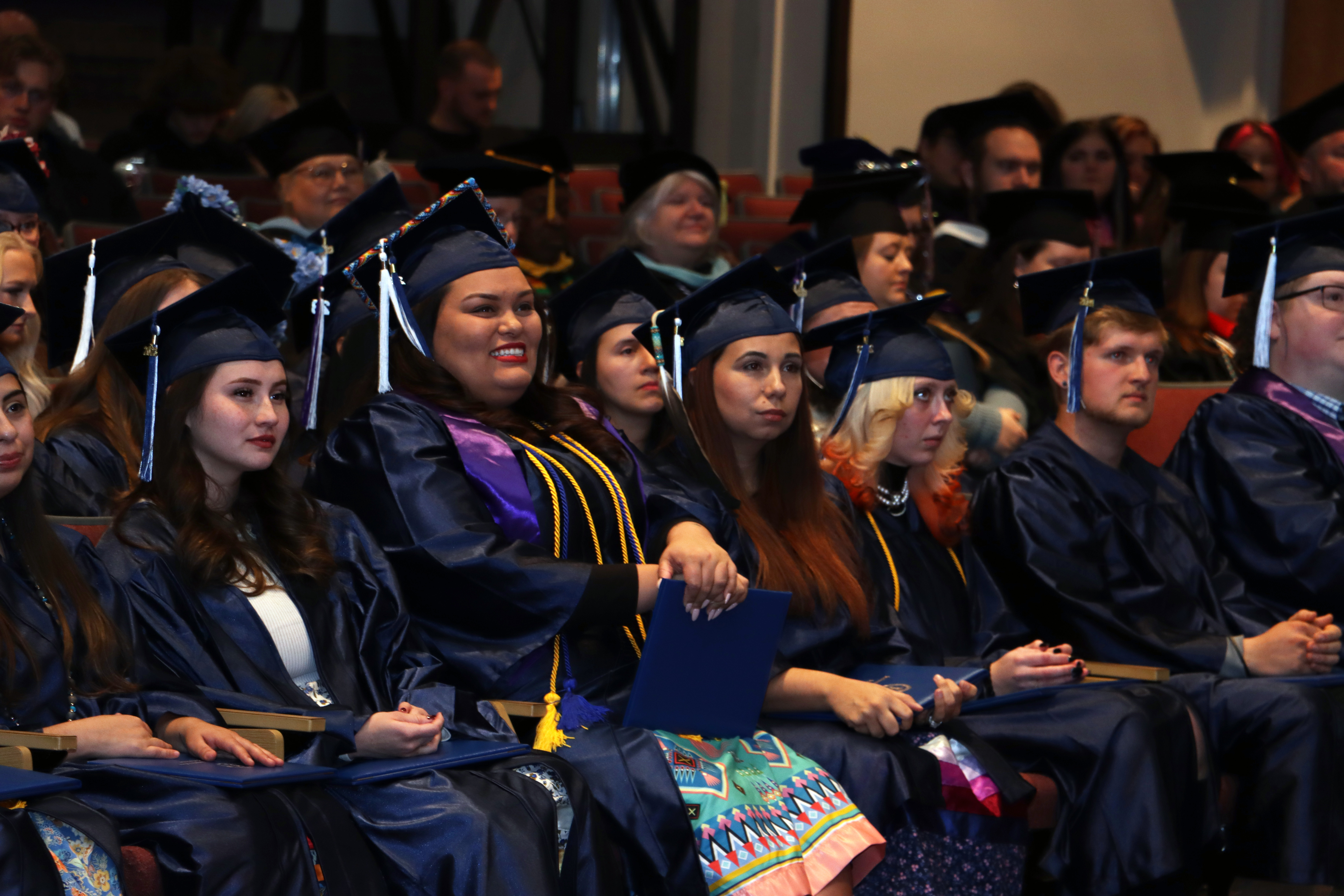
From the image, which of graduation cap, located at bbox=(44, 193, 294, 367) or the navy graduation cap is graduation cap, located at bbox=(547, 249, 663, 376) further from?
graduation cap, located at bbox=(44, 193, 294, 367)

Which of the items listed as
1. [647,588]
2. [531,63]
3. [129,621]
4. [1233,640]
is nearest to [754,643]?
[647,588]

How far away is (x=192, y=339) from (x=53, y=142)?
11.9 feet

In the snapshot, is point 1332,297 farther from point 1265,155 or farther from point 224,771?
point 1265,155

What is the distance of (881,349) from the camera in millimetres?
3980

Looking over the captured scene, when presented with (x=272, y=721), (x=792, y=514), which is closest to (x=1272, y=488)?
(x=792, y=514)

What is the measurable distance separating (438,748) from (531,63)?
846 centimetres

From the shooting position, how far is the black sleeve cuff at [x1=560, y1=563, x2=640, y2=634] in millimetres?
3062

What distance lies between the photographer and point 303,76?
1034cm

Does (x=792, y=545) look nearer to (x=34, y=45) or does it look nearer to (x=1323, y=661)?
(x=1323, y=661)

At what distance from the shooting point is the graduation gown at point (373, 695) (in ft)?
8.63

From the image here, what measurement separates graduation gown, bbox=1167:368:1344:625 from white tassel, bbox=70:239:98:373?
298cm

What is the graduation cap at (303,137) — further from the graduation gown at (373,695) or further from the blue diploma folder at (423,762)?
the blue diploma folder at (423,762)

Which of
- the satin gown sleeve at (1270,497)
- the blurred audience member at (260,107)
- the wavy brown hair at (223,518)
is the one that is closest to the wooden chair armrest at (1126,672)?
the satin gown sleeve at (1270,497)

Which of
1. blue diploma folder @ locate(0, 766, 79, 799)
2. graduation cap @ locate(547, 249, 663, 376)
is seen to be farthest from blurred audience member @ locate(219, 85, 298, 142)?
blue diploma folder @ locate(0, 766, 79, 799)
